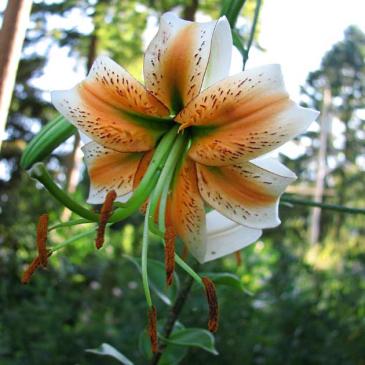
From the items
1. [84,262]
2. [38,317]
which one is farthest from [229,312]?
[84,262]

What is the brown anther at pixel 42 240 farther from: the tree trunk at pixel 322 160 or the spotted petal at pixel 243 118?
the tree trunk at pixel 322 160

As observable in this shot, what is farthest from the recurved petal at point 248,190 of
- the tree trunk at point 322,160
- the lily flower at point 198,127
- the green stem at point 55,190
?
the tree trunk at point 322,160

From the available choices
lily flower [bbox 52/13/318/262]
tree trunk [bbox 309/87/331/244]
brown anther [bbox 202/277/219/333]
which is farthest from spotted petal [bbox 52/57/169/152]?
tree trunk [bbox 309/87/331/244]

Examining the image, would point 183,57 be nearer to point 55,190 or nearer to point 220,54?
point 220,54

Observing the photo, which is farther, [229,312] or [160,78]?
[229,312]

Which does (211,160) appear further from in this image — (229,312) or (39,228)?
(229,312)

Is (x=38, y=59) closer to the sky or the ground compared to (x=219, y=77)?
closer to the ground

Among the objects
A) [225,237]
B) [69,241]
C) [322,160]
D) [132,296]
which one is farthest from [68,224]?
[322,160]
